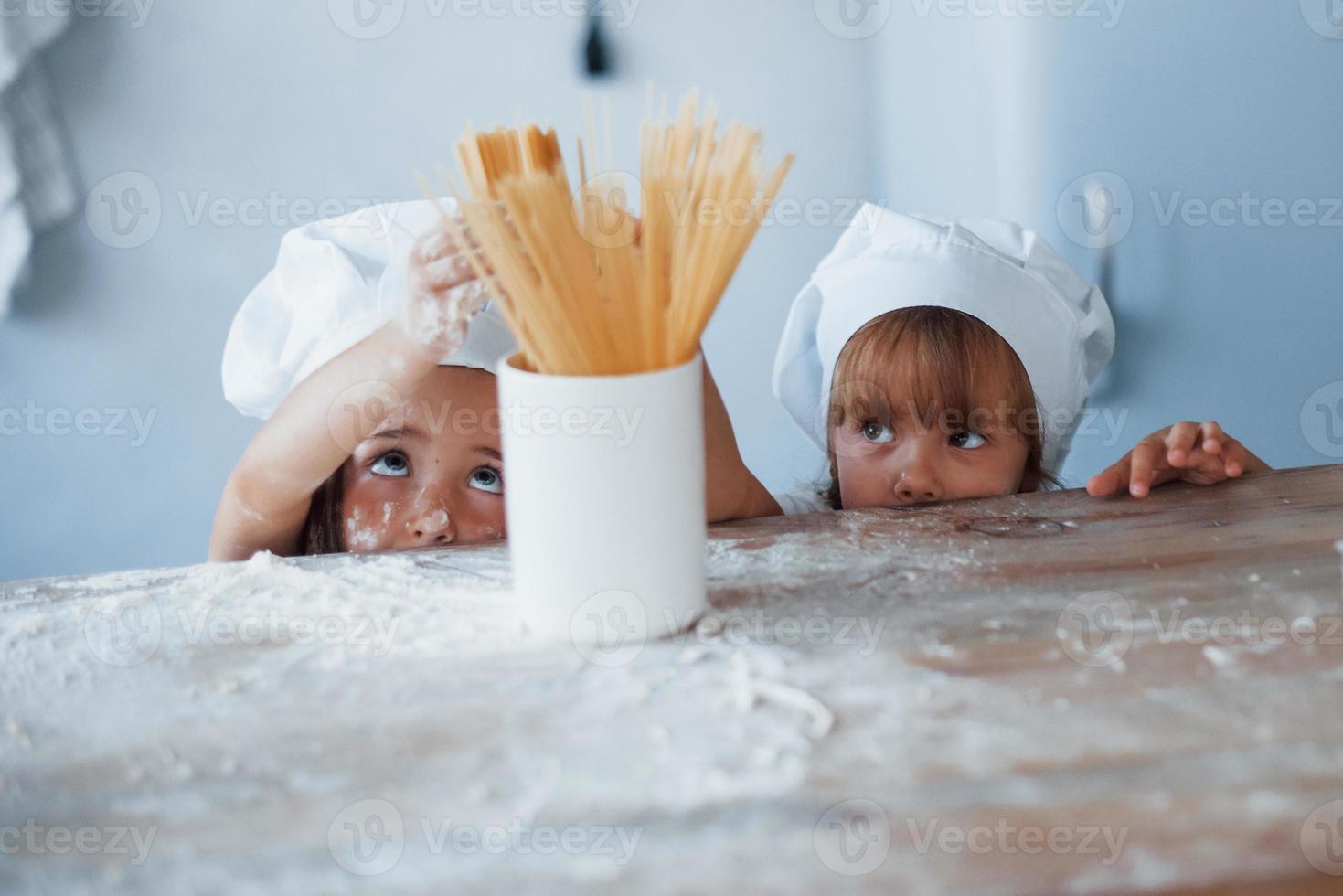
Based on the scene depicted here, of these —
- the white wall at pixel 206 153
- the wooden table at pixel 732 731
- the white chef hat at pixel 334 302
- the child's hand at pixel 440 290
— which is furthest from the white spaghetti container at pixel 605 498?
the white wall at pixel 206 153

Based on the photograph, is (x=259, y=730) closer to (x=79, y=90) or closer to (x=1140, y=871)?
(x=1140, y=871)

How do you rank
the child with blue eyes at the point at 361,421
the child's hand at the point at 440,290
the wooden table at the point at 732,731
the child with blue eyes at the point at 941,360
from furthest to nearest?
1. the child with blue eyes at the point at 941,360
2. the child with blue eyes at the point at 361,421
3. the child's hand at the point at 440,290
4. the wooden table at the point at 732,731

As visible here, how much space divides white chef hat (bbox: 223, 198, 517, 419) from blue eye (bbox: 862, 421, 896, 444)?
33cm

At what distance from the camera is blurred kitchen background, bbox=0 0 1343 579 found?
1160 millimetres

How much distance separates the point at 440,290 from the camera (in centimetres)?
59

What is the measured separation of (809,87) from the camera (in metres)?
1.73

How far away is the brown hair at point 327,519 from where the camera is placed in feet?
2.71

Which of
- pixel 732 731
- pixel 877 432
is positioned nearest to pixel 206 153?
pixel 877 432

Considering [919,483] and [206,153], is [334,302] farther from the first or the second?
[206,153]

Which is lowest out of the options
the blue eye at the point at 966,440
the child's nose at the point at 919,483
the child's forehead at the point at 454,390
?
the child's nose at the point at 919,483

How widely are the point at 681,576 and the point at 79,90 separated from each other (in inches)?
54.7

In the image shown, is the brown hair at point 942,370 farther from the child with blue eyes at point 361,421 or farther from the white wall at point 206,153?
the white wall at point 206,153

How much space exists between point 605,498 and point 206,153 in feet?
4.45

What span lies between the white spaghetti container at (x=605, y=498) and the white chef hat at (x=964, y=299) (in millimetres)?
586
